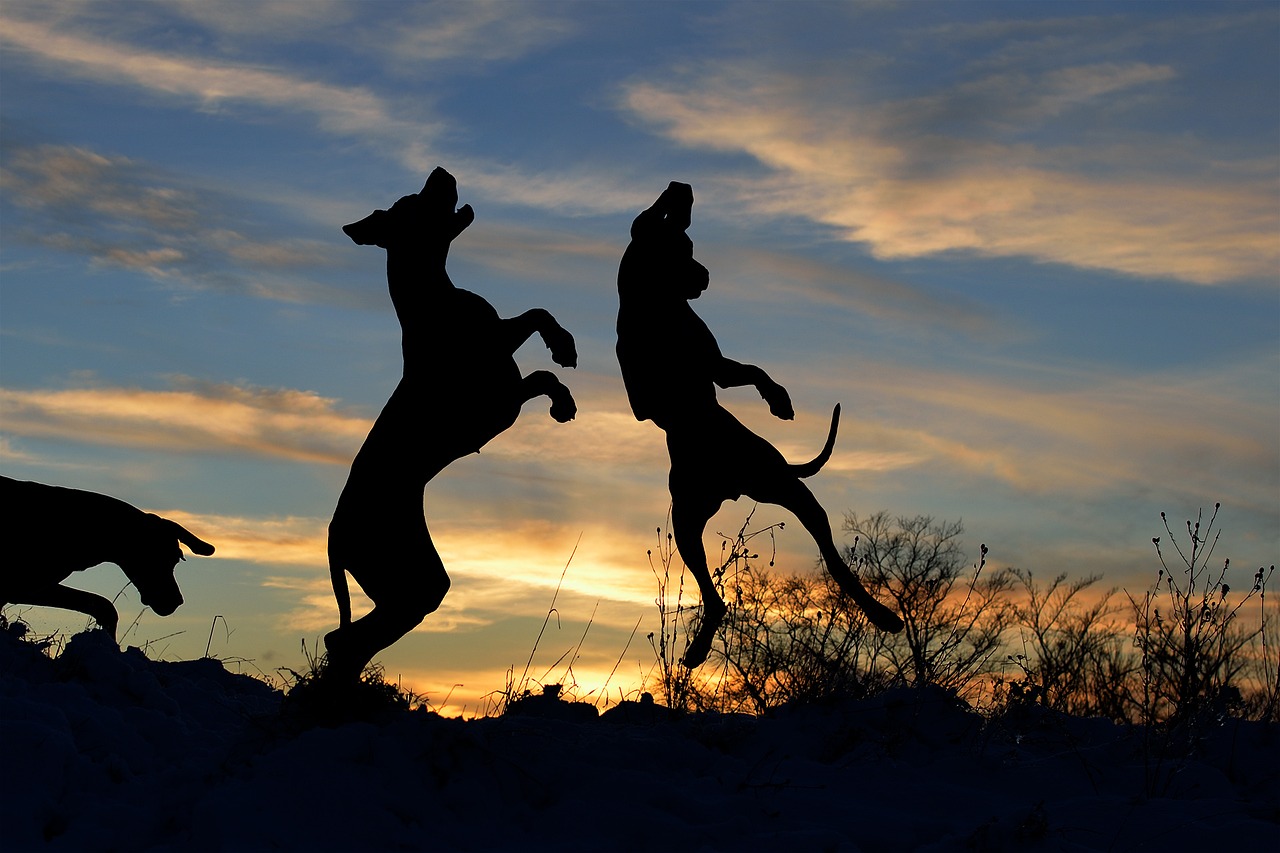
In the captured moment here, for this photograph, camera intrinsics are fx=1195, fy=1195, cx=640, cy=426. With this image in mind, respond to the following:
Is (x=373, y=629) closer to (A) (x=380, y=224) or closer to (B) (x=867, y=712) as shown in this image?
(A) (x=380, y=224)

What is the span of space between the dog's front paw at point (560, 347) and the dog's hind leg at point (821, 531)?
1807 mm

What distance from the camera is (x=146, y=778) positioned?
536 cm

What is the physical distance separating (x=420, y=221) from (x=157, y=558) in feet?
12.9

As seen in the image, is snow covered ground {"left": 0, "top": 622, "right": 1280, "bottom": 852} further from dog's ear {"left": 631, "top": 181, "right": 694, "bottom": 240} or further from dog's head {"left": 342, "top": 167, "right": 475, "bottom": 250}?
dog's ear {"left": 631, "top": 181, "right": 694, "bottom": 240}


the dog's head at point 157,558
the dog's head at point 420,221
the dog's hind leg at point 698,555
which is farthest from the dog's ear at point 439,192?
the dog's head at point 157,558

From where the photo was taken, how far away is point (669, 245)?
24.4ft

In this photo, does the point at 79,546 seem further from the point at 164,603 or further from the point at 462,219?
the point at 462,219

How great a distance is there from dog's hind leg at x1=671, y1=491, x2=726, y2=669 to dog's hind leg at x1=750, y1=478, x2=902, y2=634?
0.36 m

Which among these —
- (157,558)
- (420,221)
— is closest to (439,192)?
(420,221)

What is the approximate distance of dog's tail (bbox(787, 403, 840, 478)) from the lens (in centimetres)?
766

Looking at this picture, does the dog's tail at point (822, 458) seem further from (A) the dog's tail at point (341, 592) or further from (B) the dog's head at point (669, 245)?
(A) the dog's tail at point (341, 592)

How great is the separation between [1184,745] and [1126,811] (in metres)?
1.23

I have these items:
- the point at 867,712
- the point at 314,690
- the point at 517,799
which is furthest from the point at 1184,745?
the point at 314,690

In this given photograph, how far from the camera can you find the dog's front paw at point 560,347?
6176 millimetres
